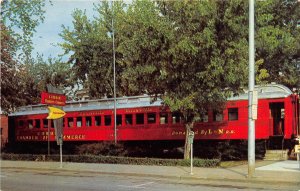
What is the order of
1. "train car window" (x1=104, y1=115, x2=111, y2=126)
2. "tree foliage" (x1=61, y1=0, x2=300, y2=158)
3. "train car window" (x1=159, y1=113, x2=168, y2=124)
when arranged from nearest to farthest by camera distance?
1. "tree foliage" (x1=61, y1=0, x2=300, y2=158)
2. "train car window" (x1=159, y1=113, x2=168, y2=124)
3. "train car window" (x1=104, y1=115, x2=111, y2=126)

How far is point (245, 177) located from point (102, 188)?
5.78m

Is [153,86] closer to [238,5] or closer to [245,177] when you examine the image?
[238,5]

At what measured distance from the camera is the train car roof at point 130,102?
2503cm

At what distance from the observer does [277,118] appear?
1017 inches

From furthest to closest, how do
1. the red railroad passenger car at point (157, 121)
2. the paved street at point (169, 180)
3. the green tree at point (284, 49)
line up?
the green tree at point (284, 49) → the red railroad passenger car at point (157, 121) → the paved street at point (169, 180)

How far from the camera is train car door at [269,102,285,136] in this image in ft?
83.3

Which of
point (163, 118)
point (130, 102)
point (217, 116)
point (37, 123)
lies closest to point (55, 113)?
point (130, 102)

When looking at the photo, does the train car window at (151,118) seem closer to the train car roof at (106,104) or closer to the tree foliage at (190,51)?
the train car roof at (106,104)

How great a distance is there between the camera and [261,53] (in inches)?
1531

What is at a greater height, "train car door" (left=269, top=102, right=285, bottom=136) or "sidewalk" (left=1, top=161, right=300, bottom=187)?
"train car door" (left=269, top=102, right=285, bottom=136)

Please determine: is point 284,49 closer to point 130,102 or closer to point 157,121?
point 130,102

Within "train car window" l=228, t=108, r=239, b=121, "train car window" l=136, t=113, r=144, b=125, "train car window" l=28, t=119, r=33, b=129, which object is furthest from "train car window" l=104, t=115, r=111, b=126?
"train car window" l=228, t=108, r=239, b=121

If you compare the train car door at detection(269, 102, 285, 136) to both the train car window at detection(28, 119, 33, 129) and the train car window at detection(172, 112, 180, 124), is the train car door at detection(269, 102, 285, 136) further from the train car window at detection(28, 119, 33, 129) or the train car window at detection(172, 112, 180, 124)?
the train car window at detection(28, 119, 33, 129)

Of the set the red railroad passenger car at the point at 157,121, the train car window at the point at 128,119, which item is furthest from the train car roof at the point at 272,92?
the train car window at the point at 128,119
